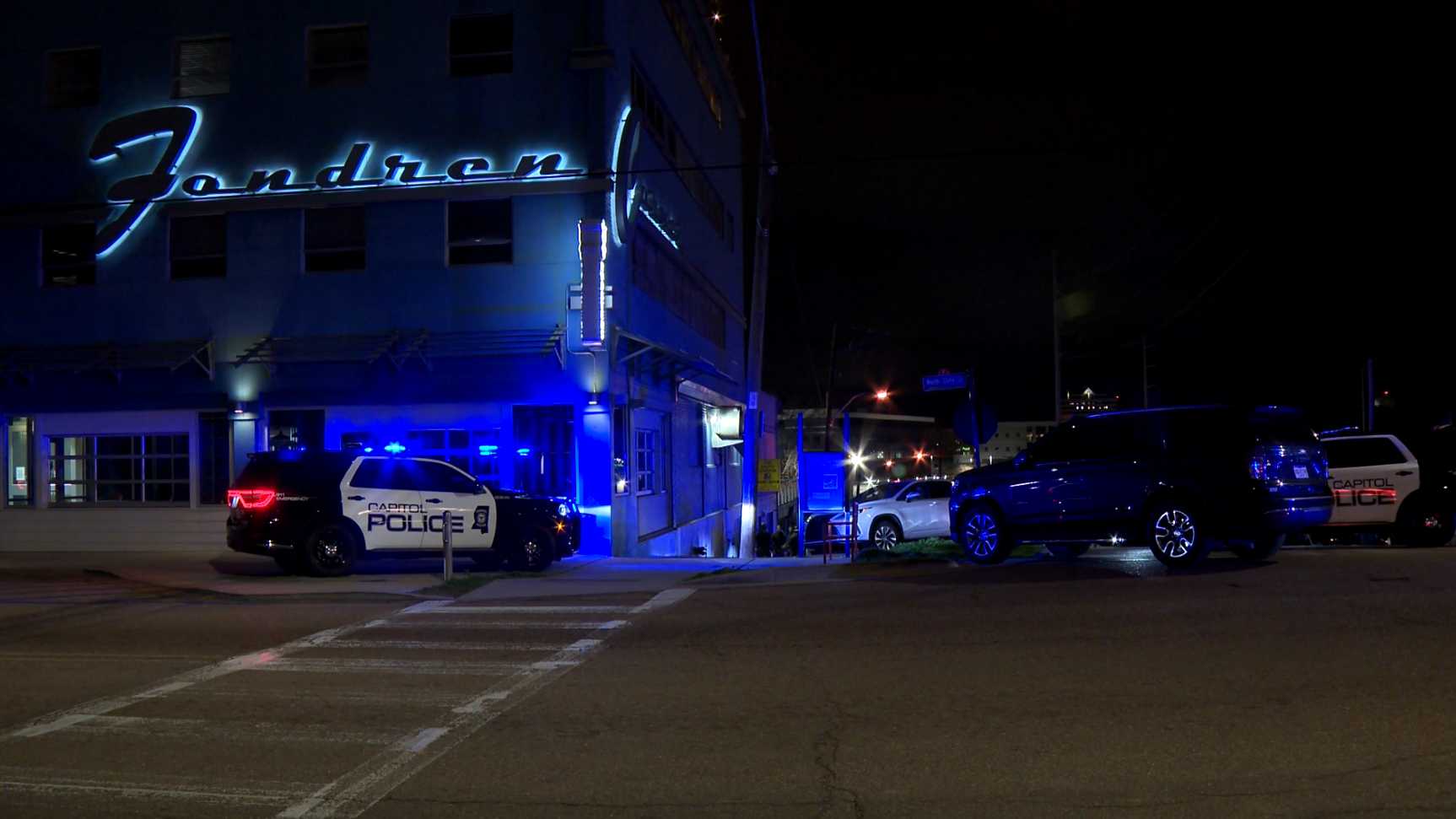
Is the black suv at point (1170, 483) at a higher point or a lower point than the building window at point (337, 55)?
lower

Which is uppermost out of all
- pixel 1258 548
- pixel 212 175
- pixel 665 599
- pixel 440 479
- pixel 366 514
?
pixel 212 175

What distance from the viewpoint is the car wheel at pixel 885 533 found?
2500 centimetres

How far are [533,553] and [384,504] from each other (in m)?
2.39

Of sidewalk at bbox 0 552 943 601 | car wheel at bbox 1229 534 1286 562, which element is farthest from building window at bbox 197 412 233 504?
car wheel at bbox 1229 534 1286 562

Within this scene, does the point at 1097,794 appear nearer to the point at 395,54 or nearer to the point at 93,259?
the point at 395,54

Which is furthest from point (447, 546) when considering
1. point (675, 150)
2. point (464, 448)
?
point (675, 150)

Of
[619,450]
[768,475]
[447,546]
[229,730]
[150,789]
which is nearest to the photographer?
[150,789]

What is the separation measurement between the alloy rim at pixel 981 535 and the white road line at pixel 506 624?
5.90 m

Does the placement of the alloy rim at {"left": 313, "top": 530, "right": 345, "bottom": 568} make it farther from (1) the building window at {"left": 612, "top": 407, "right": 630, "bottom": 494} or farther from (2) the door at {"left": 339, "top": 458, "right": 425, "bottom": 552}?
(1) the building window at {"left": 612, "top": 407, "right": 630, "bottom": 494}

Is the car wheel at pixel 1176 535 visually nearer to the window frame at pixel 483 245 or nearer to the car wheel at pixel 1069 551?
the car wheel at pixel 1069 551

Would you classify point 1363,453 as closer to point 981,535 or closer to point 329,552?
point 981,535

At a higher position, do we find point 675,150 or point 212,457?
point 675,150

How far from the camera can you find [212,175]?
73.1 ft

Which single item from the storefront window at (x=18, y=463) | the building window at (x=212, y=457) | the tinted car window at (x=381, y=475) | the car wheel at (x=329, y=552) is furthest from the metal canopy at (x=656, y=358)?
the storefront window at (x=18, y=463)
